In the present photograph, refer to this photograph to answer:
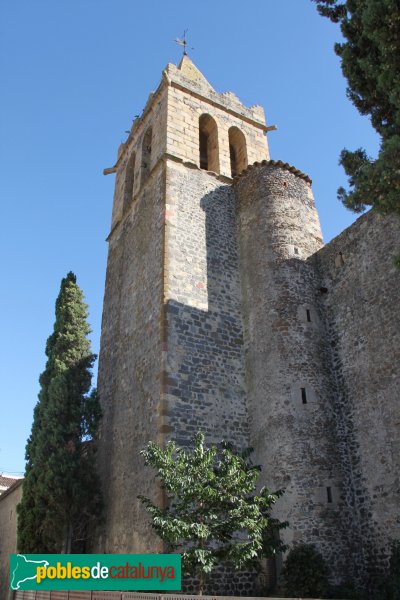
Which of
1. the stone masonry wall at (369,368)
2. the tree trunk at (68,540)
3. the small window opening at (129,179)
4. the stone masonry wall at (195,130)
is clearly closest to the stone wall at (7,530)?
the tree trunk at (68,540)

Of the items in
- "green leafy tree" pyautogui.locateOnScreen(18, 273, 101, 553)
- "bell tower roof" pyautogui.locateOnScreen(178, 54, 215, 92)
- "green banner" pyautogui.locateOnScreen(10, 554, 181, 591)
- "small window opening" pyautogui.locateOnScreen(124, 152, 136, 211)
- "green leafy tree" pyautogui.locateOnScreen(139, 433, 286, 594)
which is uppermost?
"bell tower roof" pyautogui.locateOnScreen(178, 54, 215, 92)

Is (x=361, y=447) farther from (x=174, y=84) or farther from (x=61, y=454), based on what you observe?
(x=174, y=84)

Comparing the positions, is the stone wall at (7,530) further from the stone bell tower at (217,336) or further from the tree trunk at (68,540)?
the stone bell tower at (217,336)

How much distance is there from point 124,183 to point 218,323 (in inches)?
337

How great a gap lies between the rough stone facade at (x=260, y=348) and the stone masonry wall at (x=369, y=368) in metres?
0.03

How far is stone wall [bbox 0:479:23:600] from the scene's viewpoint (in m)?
18.8

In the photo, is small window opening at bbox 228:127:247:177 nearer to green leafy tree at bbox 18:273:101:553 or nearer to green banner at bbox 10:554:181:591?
green leafy tree at bbox 18:273:101:553

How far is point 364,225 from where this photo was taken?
40.4ft

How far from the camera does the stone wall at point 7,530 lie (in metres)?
18.8

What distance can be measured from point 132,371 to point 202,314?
8.05 ft

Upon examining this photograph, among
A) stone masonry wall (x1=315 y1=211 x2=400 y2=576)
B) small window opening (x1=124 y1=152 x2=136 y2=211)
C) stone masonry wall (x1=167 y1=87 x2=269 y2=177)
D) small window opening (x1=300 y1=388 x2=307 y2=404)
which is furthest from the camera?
small window opening (x1=124 y1=152 x2=136 y2=211)

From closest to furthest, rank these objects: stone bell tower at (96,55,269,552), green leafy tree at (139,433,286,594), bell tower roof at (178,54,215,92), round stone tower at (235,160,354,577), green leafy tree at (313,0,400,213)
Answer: green leafy tree at (313,0,400,213)
green leafy tree at (139,433,286,594)
round stone tower at (235,160,354,577)
stone bell tower at (96,55,269,552)
bell tower roof at (178,54,215,92)

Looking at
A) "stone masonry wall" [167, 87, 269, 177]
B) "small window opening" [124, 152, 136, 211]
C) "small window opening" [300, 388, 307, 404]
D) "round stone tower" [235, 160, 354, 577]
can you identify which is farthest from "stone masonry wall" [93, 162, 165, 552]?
"small window opening" [300, 388, 307, 404]

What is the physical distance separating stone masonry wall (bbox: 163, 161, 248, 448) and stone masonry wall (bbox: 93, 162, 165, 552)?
35 centimetres
